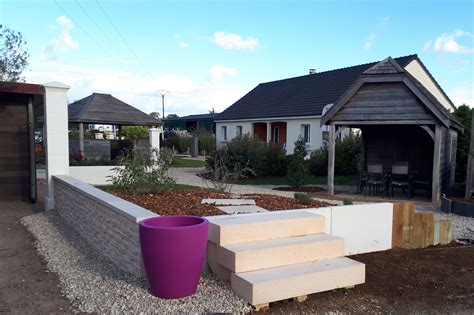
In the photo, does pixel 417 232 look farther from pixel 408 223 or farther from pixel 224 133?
pixel 224 133

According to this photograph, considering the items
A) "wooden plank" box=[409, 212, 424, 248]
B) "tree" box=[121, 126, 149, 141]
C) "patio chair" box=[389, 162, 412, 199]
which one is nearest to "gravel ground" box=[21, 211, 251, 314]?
"wooden plank" box=[409, 212, 424, 248]

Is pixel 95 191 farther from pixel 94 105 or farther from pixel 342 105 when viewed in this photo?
pixel 94 105

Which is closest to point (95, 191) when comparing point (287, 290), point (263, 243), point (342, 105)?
point (263, 243)

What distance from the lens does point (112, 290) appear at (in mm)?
4047

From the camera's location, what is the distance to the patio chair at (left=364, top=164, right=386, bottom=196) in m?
11.7

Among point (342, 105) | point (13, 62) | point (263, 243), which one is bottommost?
point (263, 243)

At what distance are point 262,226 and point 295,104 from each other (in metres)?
20.2

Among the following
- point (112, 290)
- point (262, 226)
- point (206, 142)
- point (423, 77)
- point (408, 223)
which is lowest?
point (112, 290)

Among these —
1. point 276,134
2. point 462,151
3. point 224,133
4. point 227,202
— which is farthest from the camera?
point 224,133

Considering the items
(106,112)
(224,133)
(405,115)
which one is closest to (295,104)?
(224,133)

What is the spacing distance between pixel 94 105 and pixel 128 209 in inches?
569

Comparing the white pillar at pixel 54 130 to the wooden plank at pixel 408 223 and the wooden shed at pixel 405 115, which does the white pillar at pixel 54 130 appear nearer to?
the wooden shed at pixel 405 115

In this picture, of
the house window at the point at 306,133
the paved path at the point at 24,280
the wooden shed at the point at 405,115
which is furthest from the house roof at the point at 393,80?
the house window at the point at 306,133

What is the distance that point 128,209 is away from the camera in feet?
15.7
